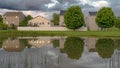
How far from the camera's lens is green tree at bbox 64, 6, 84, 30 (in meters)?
91.8

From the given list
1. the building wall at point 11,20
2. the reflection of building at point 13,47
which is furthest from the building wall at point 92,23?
the reflection of building at point 13,47

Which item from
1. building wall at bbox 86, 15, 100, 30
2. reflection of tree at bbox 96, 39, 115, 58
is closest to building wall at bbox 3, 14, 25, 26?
building wall at bbox 86, 15, 100, 30

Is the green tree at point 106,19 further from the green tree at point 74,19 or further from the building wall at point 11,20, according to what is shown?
the building wall at point 11,20

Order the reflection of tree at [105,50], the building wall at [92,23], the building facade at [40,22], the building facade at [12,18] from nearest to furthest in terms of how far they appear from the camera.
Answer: the reflection of tree at [105,50] → the building wall at [92,23] → the building facade at [40,22] → the building facade at [12,18]

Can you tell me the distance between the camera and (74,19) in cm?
9169

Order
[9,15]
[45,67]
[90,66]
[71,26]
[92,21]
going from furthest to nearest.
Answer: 1. [9,15]
2. [92,21]
3. [71,26]
4. [90,66]
5. [45,67]

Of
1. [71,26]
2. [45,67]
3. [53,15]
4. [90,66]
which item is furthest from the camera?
[53,15]

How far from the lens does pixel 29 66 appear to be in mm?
18484

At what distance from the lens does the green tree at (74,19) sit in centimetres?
9175

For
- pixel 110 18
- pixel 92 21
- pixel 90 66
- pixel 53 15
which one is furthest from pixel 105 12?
pixel 90 66

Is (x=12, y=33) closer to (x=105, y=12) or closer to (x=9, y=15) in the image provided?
(x=105, y=12)

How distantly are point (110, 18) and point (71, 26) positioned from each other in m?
12.2

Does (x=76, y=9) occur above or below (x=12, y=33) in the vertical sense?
above

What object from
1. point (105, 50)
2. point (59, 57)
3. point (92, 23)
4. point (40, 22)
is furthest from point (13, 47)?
point (40, 22)
